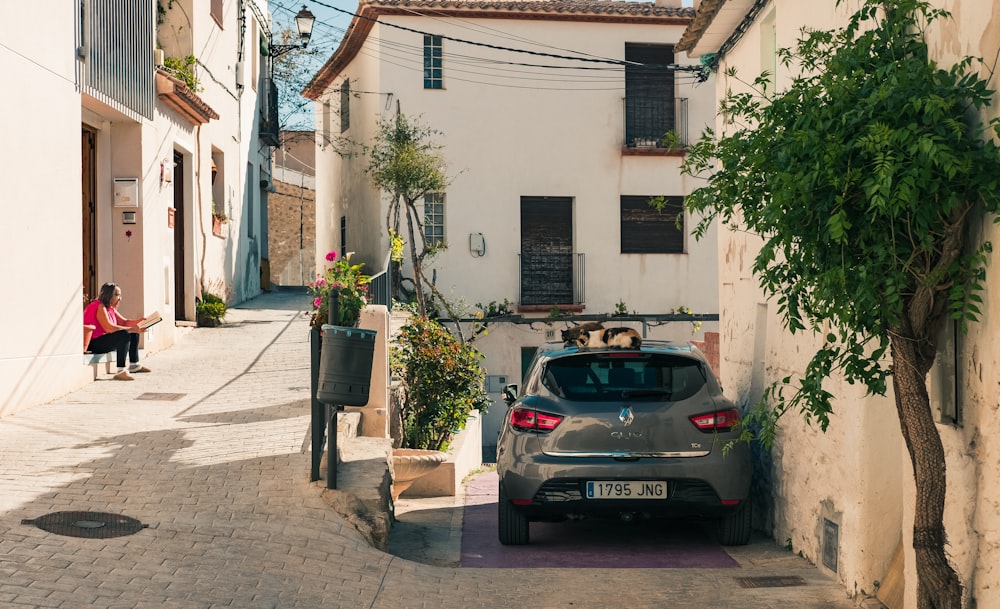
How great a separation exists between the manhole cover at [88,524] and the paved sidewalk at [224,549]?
9 centimetres

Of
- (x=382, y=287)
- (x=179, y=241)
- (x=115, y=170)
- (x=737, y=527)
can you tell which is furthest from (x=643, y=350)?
(x=179, y=241)

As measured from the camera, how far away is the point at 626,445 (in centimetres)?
777

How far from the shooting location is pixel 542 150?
24062mm

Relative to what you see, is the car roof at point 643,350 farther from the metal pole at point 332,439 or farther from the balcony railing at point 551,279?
the balcony railing at point 551,279

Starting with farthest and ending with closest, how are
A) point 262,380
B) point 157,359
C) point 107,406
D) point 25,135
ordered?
1. point 157,359
2. point 262,380
3. point 107,406
4. point 25,135

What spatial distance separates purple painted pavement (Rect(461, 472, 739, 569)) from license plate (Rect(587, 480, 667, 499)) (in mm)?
466

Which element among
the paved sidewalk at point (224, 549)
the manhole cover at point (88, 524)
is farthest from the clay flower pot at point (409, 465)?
the manhole cover at point (88, 524)

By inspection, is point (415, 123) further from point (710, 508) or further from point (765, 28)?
point (710, 508)

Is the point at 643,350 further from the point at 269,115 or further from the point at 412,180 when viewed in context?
the point at 269,115

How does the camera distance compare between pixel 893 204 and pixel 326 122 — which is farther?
pixel 326 122

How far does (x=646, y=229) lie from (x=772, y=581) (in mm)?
18034

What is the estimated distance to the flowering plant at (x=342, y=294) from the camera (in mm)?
8719

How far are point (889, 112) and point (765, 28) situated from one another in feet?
16.3

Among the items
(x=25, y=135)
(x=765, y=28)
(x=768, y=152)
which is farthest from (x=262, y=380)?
(x=768, y=152)
